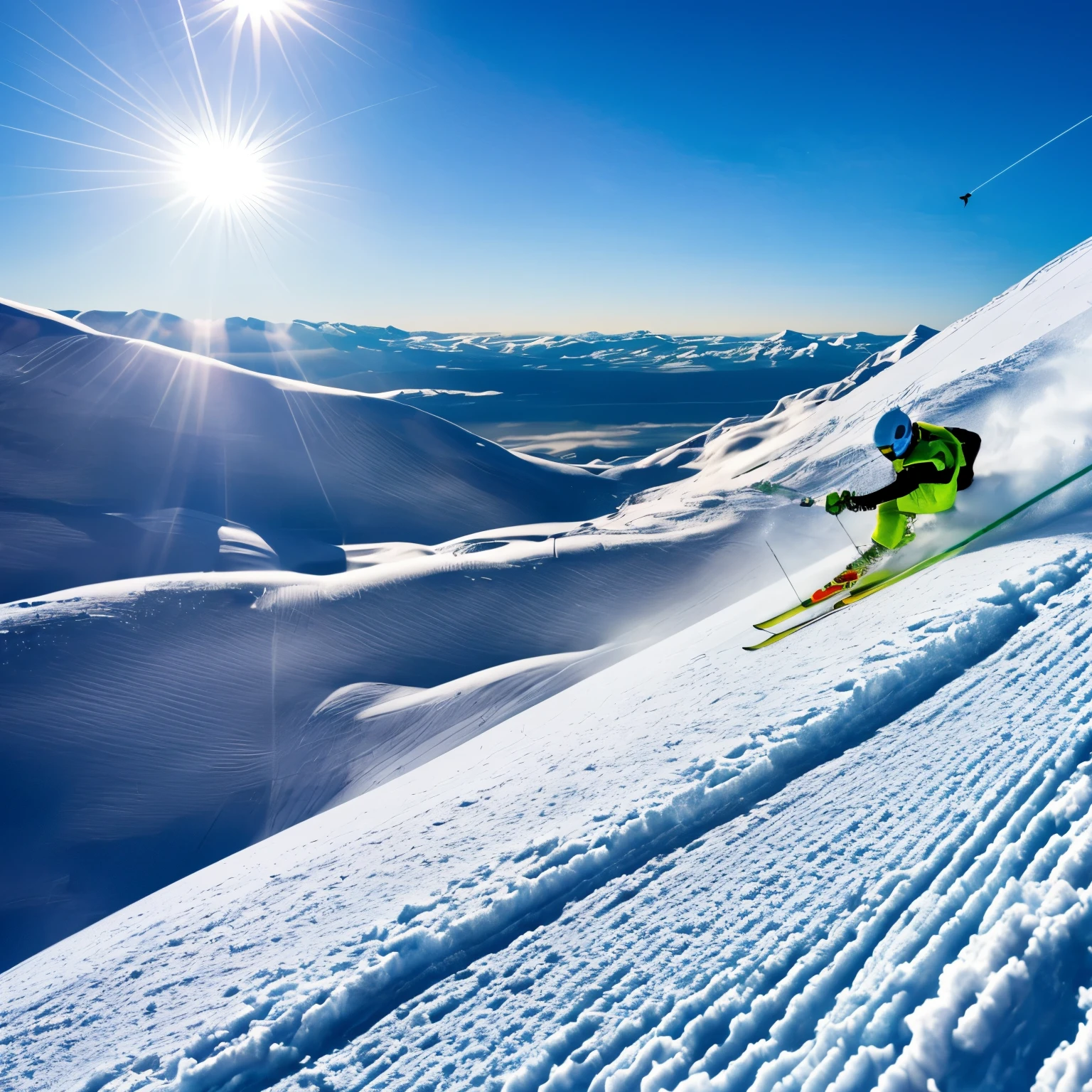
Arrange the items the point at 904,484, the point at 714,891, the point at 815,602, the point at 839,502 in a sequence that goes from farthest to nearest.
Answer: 1. the point at 815,602
2. the point at 839,502
3. the point at 904,484
4. the point at 714,891

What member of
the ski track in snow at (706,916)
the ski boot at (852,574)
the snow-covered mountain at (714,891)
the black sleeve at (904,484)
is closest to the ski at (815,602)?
the ski boot at (852,574)

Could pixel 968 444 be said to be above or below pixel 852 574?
above

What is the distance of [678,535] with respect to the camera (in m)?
15.6

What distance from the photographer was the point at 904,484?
5.26 metres

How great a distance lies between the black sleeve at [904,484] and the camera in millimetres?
5234

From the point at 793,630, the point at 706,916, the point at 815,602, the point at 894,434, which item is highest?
the point at 894,434

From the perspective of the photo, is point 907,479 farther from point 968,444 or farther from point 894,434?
point 968,444

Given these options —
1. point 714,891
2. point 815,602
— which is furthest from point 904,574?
point 714,891

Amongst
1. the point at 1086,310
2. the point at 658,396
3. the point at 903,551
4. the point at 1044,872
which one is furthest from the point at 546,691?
the point at 658,396

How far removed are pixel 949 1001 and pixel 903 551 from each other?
483 centimetres

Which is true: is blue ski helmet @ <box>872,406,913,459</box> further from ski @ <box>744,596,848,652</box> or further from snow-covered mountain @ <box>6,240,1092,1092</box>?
ski @ <box>744,596,848,652</box>

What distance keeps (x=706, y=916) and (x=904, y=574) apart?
160 inches

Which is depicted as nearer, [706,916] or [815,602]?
[706,916]

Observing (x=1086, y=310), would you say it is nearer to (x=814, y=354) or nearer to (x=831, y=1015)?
(x=831, y=1015)
